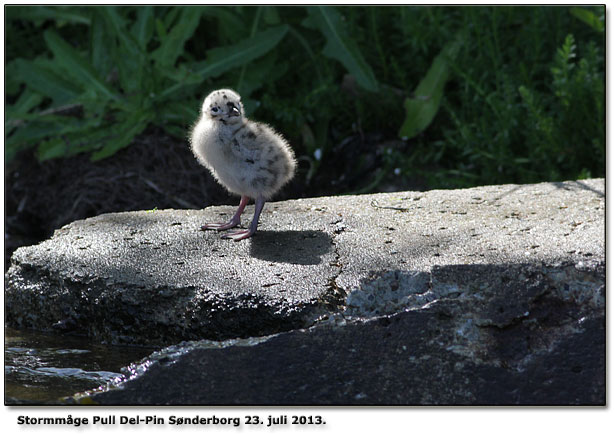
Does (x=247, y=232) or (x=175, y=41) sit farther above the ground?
(x=175, y=41)

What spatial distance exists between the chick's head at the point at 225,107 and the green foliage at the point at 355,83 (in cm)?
190

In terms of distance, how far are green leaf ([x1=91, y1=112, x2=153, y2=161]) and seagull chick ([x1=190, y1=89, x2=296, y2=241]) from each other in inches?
83.8

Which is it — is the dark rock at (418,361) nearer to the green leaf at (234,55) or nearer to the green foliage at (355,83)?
the green foliage at (355,83)

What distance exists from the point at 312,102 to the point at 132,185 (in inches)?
70.7

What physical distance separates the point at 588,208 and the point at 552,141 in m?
1.79

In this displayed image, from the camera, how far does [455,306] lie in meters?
3.35

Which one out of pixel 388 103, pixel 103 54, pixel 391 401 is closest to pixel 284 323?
pixel 391 401

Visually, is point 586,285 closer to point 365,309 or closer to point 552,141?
point 365,309

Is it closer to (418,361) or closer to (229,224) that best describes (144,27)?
(229,224)

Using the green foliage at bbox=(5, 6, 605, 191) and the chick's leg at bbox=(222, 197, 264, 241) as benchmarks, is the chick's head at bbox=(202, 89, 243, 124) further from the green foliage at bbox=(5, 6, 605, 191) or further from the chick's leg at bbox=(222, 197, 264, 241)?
the green foliage at bbox=(5, 6, 605, 191)

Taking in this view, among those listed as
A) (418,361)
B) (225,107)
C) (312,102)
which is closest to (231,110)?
(225,107)

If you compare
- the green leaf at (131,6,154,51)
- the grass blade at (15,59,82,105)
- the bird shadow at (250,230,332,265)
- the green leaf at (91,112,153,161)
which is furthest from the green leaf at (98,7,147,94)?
the bird shadow at (250,230,332,265)

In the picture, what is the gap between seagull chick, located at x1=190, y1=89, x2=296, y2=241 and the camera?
446 centimetres

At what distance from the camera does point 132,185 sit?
668 centimetres
